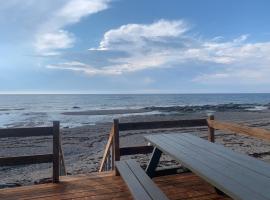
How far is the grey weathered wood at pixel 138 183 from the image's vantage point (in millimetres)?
3355

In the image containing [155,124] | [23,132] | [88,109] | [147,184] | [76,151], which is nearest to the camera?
[147,184]

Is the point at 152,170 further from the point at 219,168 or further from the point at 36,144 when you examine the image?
the point at 36,144

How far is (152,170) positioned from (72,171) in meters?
6.22

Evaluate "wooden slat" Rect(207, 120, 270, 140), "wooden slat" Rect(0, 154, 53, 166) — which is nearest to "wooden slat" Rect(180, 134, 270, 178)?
"wooden slat" Rect(207, 120, 270, 140)

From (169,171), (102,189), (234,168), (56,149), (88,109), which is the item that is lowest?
(88,109)

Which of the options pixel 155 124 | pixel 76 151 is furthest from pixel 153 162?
pixel 76 151

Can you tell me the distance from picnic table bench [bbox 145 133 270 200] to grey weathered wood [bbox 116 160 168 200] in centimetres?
45

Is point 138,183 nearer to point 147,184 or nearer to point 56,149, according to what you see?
point 147,184

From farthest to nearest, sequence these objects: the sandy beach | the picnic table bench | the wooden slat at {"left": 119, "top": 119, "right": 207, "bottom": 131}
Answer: the sandy beach → the wooden slat at {"left": 119, "top": 119, "right": 207, "bottom": 131} → the picnic table bench

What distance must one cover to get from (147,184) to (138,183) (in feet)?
0.42

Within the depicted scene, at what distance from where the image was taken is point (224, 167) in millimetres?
3297

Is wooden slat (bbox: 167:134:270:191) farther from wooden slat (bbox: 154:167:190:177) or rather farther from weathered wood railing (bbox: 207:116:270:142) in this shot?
wooden slat (bbox: 154:167:190:177)

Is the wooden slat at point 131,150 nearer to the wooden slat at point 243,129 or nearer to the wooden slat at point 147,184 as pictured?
the wooden slat at point 147,184

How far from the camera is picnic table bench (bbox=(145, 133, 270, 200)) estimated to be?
101 inches
